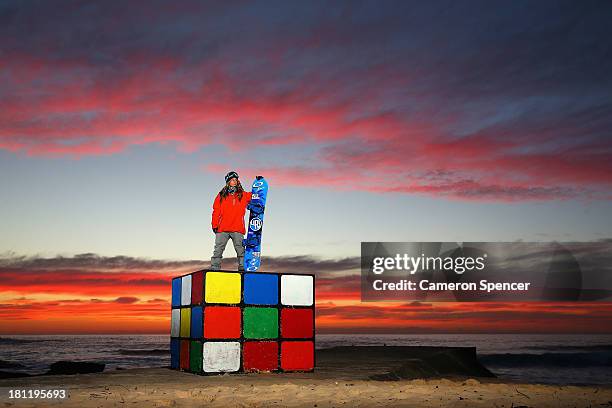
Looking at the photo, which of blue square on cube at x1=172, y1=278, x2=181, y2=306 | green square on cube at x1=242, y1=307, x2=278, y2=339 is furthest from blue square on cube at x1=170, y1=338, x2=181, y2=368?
green square on cube at x1=242, y1=307, x2=278, y2=339

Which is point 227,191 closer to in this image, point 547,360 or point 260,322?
point 260,322

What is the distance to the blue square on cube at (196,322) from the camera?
11.7m

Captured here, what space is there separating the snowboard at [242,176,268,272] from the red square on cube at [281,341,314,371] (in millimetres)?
1697

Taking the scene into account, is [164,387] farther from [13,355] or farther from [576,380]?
[13,355]

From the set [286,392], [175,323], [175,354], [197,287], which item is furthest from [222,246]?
[286,392]

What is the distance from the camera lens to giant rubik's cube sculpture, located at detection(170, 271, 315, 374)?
38.2ft

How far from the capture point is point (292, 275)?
40.9ft

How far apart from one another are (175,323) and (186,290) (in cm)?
101

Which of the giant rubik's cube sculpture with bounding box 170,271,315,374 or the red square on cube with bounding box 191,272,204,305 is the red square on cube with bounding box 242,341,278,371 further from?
the red square on cube with bounding box 191,272,204,305

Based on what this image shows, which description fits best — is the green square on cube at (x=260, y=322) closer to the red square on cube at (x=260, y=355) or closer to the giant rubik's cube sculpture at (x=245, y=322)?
the giant rubik's cube sculpture at (x=245, y=322)

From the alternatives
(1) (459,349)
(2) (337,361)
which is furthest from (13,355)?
(2) (337,361)

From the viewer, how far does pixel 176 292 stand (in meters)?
13.2

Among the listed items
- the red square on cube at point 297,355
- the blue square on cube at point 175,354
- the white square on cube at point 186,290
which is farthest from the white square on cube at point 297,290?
the blue square on cube at point 175,354

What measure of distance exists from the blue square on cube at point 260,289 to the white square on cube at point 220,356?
2.83ft
